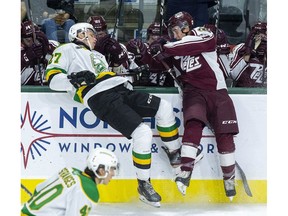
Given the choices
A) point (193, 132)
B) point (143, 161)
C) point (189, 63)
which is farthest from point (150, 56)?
point (143, 161)

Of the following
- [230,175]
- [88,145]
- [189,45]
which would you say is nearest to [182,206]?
[230,175]

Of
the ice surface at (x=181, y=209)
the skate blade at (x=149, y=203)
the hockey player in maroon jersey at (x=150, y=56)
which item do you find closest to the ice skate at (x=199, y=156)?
the ice surface at (x=181, y=209)

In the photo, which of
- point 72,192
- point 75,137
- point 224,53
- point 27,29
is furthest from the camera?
point 224,53

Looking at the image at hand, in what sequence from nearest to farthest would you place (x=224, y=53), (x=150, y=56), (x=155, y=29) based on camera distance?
(x=150, y=56), (x=224, y=53), (x=155, y=29)

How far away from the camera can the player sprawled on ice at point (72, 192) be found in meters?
2.73

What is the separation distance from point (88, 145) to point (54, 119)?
230 millimetres

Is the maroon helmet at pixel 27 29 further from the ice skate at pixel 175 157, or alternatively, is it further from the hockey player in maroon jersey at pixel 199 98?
the ice skate at pixel 175 157

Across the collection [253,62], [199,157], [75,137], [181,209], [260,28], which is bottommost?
[181,209]

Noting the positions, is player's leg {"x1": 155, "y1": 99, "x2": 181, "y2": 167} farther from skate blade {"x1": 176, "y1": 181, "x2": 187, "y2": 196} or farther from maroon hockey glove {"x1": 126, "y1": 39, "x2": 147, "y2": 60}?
maroon hockey glove {"x1": 126, "y1": 39, "x2": 147, "y2": 60}

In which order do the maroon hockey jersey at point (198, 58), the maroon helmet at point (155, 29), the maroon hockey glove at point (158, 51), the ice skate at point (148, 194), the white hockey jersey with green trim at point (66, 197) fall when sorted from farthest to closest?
the maroon helmet at point (155, 29) < the maroon hockey glove at point (158, 51) < the maroon hockey jersey at point (198, 58) < the ice skate at point (148, 194) < the white hockey jersey with green trim at point (66, 197)

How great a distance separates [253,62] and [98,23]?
0.99 m

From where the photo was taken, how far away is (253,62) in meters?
4.50

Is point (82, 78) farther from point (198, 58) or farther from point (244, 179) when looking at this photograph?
point (244, 179)
